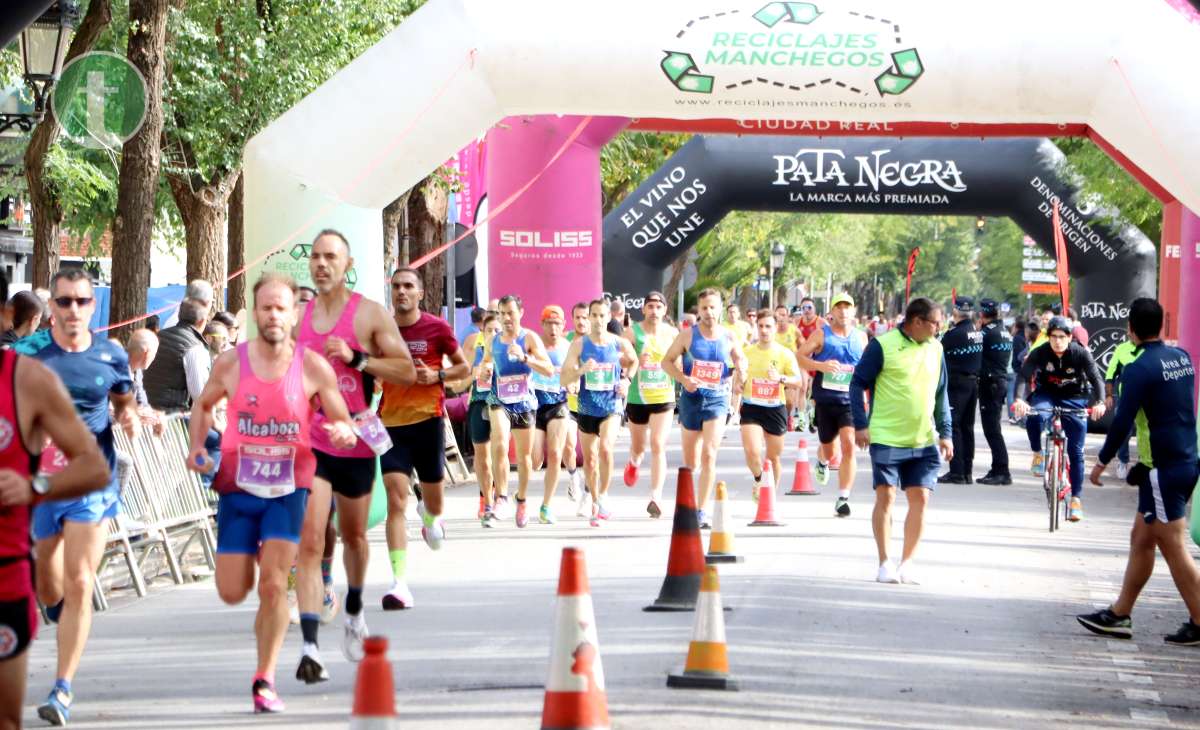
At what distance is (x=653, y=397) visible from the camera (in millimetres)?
15477

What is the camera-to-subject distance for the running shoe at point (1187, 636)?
9695 mm

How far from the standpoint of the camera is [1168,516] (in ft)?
31.3

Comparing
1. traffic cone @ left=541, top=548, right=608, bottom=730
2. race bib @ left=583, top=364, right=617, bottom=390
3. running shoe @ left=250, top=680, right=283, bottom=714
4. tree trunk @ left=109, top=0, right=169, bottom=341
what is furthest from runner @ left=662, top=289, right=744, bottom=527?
traffic cone @ left=541, top=548, right=608, bottom=730

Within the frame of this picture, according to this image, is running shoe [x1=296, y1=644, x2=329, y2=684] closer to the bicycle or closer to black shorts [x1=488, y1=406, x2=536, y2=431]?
black shorts [x1=488, y1=406, x2=536, y2=431]

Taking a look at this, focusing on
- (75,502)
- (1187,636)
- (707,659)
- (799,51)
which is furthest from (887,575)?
(75,502)

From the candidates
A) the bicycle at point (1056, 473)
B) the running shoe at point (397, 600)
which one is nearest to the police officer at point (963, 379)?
the bicycle at point (1056, 473)

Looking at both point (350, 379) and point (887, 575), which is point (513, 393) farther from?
point (350, 379)

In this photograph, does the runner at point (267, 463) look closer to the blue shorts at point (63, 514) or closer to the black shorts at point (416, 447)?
the blue shorts at point (63, 514)

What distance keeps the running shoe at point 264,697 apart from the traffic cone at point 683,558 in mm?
A: 2765

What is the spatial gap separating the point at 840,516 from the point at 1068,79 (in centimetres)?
441

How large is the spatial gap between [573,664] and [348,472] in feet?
8.95

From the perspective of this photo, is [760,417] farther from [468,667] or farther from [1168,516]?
[468,667]

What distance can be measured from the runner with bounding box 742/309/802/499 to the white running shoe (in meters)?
3.56

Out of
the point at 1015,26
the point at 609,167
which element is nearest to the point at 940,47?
the point at 1015,26
